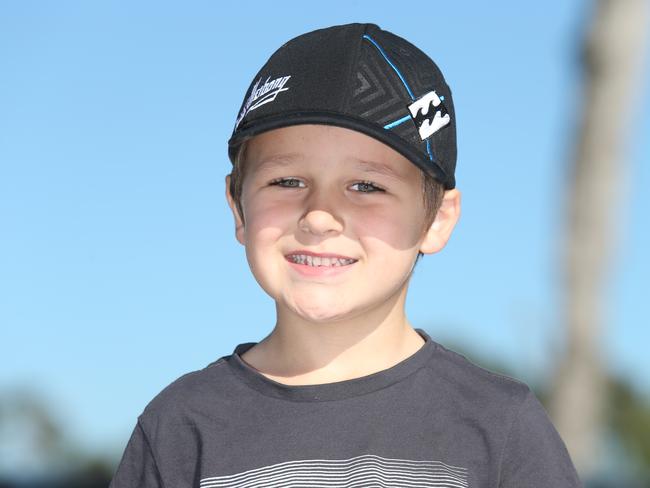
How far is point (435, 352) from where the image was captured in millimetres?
3648

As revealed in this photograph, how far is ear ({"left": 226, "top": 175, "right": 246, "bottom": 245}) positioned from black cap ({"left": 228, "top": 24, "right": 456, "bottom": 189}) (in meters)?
0.17

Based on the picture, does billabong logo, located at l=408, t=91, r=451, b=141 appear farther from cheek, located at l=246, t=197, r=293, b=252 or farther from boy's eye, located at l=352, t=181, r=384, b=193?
cheek, located at l=246, t=197, r=293, b=252

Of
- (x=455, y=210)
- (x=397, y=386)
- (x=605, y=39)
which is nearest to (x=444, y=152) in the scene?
(x=455, y=210)

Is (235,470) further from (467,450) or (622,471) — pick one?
(622,471)

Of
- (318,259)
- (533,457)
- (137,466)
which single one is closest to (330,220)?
(318,259)

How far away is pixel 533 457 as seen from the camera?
3.39m

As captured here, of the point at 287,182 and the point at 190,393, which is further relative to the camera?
the point at 190,393

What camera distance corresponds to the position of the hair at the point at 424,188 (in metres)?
3.52

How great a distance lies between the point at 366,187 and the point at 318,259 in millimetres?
270

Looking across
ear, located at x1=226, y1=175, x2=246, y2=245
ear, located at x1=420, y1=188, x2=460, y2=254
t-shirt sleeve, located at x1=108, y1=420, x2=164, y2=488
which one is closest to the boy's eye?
ear, located at x1=420, y1=188, x2=460, y2=254

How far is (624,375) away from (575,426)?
2518cm

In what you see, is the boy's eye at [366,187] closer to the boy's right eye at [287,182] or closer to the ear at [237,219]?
the boy's right eye at [287,182]

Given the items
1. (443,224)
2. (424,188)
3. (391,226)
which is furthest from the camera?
(443,224)

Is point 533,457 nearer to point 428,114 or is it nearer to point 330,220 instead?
point 330,220
